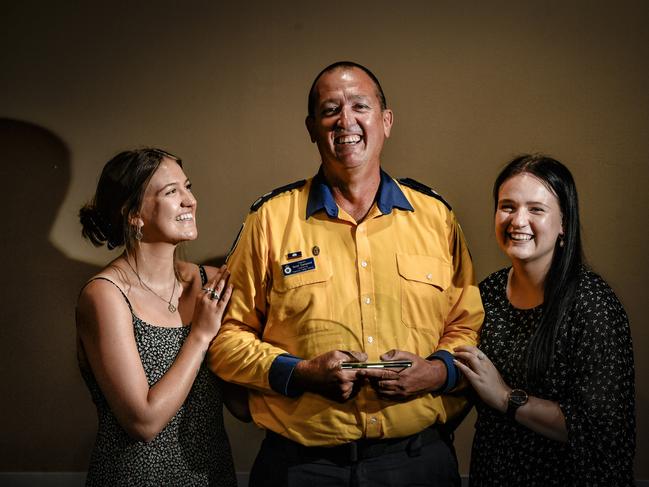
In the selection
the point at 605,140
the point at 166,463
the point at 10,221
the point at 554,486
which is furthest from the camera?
the point at 10,221

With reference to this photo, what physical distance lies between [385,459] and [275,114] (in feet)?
5.40

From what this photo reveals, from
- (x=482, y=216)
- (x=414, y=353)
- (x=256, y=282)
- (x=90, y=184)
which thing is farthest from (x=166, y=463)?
(x=482, y=216)

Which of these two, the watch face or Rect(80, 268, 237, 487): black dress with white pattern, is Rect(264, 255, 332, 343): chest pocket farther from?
the watch face

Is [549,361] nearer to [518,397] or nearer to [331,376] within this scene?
[518,397]

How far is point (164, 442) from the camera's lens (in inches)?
88.6

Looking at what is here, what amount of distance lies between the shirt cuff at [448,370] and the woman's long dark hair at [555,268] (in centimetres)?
23

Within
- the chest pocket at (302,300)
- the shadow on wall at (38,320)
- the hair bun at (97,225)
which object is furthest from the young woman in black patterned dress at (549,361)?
the shadow on wall at (38,320)

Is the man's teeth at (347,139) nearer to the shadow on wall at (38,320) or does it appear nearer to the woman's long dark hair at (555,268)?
the woman's long dark hair at (555,268)

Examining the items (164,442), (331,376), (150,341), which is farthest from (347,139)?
(164,442)

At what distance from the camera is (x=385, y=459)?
215 cm

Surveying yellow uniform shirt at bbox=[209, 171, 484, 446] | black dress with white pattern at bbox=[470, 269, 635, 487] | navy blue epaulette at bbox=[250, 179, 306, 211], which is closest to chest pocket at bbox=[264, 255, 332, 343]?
yellow uniform shirt at bbox=[209, 171, 484, 446]

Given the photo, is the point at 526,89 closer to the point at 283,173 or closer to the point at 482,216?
the point at 482,216

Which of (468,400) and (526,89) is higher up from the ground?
(526,89)

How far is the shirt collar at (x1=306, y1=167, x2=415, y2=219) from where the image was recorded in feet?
7.46
